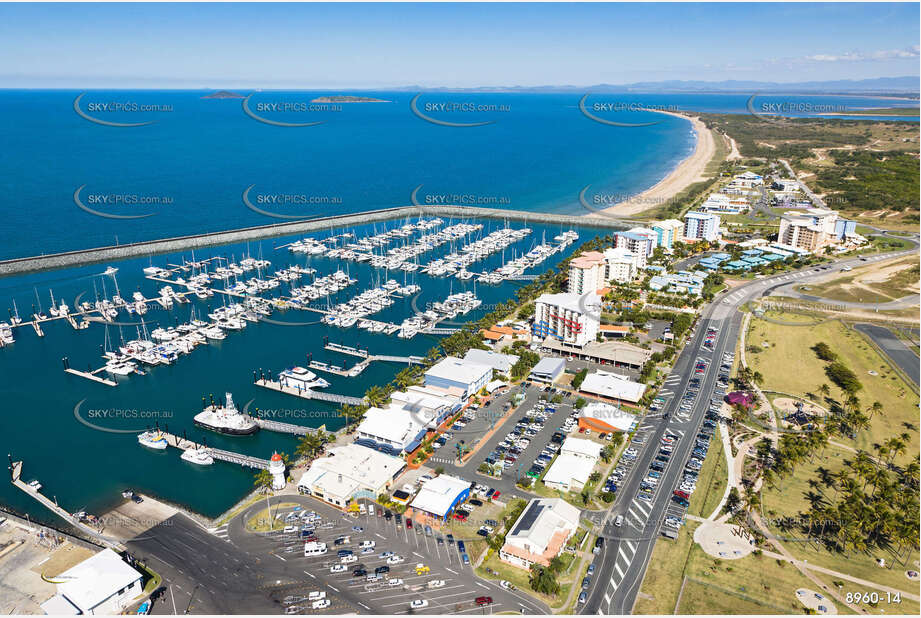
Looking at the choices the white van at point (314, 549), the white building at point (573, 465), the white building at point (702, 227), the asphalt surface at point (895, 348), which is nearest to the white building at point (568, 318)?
the white building at point (573, 465)

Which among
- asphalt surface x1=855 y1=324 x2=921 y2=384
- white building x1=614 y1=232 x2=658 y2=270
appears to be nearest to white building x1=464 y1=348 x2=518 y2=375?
white building x1=614 y1=232 x2=658 y2=270

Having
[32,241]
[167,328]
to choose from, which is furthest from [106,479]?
[32,241]

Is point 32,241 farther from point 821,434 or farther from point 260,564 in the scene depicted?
point 821,434

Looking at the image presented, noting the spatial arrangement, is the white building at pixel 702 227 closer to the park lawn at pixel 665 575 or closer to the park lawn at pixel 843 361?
the park lawn at pixel 843 361

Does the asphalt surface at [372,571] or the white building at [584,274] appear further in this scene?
the white building at [584,274]

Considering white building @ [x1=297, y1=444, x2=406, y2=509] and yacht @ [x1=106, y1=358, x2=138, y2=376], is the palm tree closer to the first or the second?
white building @ [x1=297, y1=444, x2=406, y2=509]
